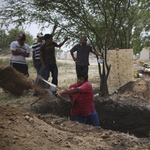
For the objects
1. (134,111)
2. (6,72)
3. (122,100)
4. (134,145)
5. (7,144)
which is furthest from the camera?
(122,100)

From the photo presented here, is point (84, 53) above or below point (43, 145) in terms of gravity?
above

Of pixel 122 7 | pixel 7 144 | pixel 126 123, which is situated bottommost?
pixel 126 123

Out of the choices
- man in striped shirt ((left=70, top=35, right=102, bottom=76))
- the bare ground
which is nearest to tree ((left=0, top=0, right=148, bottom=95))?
man in striped shirt ((left=70, top=35, right=102, bottom=76))

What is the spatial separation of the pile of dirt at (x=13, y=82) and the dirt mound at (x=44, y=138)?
1.64 feet

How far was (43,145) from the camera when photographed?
201 centimetres

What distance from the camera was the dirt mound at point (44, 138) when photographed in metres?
1.98

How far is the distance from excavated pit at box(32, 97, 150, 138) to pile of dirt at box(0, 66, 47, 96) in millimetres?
1367

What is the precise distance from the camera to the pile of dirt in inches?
120

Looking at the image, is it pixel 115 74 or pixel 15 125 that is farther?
pixel 115 74

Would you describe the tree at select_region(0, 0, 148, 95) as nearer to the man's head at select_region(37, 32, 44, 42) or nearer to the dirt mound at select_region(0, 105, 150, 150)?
the man's head at select_region(37, 32, 44, 42)

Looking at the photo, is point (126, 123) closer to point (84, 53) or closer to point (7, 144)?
point (84, 53)

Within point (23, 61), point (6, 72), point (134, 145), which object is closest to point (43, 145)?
point (134, 145)

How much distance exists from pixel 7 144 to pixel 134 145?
1.60 meters

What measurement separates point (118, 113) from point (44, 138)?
316cm
